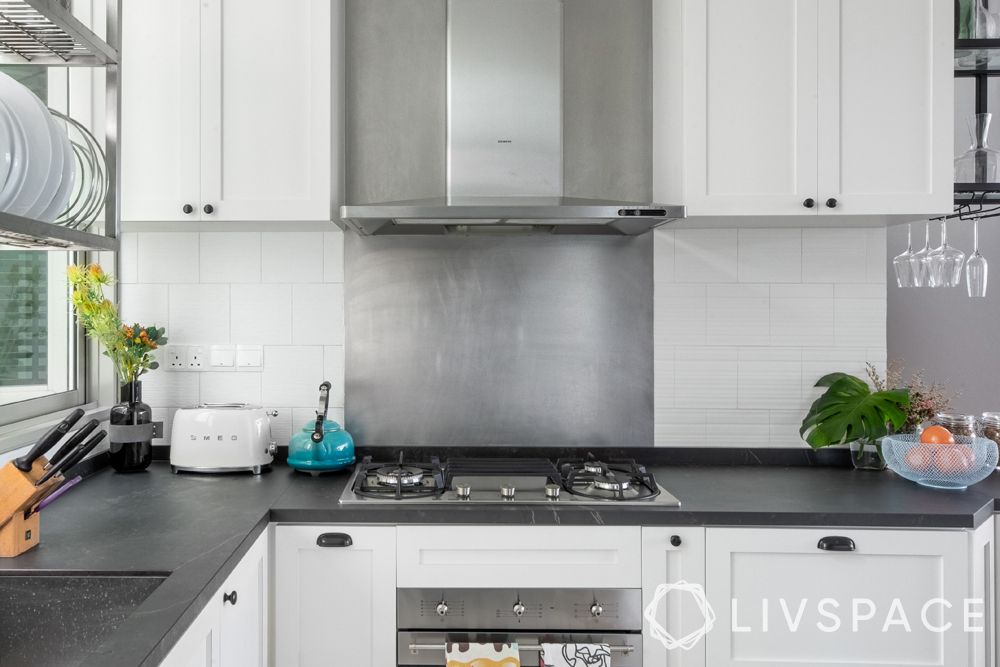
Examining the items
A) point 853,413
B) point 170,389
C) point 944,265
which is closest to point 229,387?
point 170,389

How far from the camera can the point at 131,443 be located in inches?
89.7

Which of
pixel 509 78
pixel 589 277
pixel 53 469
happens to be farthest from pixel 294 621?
pixel 509 78

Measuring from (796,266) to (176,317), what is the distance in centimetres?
208

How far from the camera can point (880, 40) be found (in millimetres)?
2113

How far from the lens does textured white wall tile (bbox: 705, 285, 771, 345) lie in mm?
2488

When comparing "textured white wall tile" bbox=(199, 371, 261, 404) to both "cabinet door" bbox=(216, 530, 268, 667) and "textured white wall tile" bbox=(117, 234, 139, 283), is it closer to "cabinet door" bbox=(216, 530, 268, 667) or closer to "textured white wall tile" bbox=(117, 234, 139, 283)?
"textured white wall tile" bbox=(117, 234, 139, 283)

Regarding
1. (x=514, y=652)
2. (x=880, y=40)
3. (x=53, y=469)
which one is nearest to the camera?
(x=53, y=469)

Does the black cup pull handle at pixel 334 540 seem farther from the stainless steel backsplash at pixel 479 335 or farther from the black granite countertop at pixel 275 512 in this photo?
the stainless steel backsplash at pixel 479 335

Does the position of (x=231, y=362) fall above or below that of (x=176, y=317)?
below

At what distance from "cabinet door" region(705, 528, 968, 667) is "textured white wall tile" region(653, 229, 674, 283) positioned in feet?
3.03

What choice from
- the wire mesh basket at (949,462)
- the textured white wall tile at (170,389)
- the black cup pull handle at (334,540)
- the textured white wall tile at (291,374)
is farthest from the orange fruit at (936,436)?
the textured white wall tile at (170,389)

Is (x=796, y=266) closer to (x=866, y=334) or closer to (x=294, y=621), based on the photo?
(x=866, y=334)

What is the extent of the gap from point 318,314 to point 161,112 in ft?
2.51

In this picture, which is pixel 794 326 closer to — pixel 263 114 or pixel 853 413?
pixel 853 413
